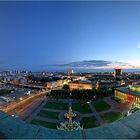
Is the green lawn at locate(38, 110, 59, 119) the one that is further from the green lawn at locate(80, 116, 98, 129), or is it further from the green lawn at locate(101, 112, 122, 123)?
the green lawn at locate(101, 112, 122, 123)

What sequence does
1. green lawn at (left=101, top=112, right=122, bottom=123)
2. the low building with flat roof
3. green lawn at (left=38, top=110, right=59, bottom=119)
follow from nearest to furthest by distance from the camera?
green lawn at (left=101, top=112, right=122, bottom=123)
green lawn at (left=38, top=110, right=59, bottom=119)
the low building with flat roof

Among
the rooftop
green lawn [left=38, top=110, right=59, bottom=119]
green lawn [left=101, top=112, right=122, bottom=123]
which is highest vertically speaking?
the rooftop

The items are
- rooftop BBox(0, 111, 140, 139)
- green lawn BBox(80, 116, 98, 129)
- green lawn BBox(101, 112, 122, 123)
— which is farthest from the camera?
green lawn BBox(101, 112, 122, 123)

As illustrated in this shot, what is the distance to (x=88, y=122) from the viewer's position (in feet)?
127

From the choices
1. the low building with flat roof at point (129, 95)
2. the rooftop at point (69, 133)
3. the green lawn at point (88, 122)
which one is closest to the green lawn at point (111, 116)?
the green lawn at point (88, 122)

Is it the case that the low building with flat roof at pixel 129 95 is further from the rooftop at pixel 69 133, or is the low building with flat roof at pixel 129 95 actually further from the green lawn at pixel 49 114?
the rooftop at pixel 69 133

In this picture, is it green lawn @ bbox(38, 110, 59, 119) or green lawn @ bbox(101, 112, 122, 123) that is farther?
green lawn @ bbox(38, 110, 59, 119)

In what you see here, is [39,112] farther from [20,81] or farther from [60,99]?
[20,81]

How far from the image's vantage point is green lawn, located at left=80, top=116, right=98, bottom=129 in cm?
3653

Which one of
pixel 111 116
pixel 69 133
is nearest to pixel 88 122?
pixel 111 116

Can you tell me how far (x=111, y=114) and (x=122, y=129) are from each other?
40510mm

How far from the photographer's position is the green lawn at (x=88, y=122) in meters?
36.5

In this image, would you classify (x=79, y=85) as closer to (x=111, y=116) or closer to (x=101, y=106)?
(x=101, y=106)

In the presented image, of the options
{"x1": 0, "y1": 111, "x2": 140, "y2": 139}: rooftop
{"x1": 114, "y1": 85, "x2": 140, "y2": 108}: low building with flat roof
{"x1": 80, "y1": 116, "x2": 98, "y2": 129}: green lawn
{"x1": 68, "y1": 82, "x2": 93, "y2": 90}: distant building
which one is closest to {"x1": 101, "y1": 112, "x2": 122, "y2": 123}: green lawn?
{"x1": 80, "y1": 116, "x2": 98, "y2": 129}: green lawn
